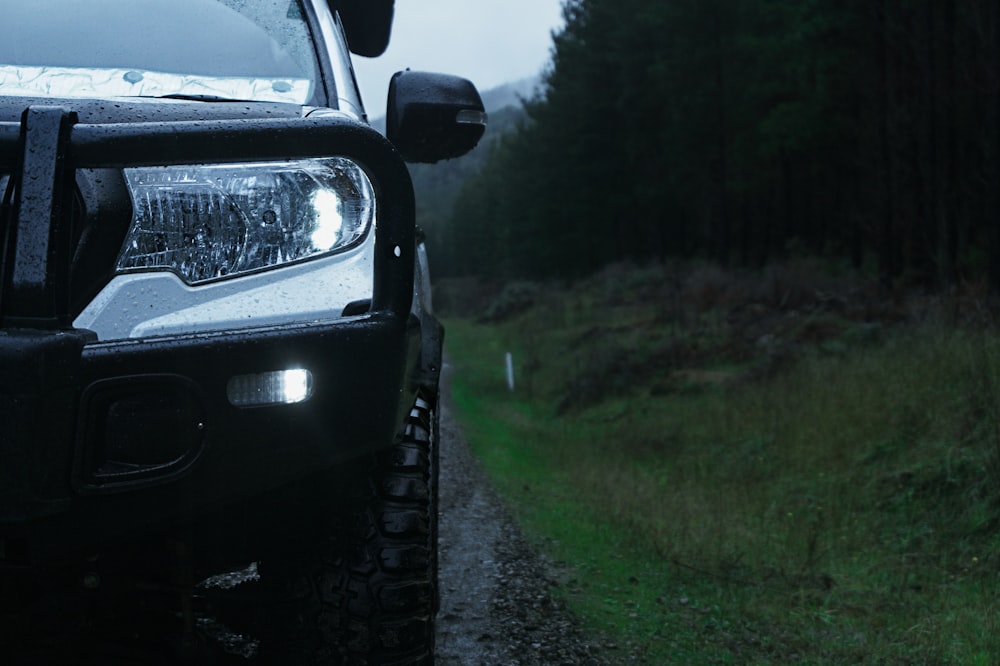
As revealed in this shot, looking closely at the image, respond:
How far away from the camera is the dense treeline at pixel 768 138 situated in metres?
20.5

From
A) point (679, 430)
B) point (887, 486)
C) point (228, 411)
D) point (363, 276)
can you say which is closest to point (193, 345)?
point (228, 411)

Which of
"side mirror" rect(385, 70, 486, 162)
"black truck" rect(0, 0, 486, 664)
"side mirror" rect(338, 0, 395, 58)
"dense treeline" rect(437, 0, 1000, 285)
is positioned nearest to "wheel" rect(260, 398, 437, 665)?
"black truck" rect(0, 0, 486, 664)

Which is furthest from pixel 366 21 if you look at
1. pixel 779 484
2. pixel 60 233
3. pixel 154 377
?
pixel 779 484

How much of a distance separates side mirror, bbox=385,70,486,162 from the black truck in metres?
0.50

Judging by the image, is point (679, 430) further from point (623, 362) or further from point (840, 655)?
point (840, 655)

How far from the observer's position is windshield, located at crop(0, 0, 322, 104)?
103 inches

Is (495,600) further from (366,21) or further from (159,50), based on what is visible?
(159,50)

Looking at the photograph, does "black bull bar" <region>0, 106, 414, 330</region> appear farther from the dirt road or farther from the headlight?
the dirt road

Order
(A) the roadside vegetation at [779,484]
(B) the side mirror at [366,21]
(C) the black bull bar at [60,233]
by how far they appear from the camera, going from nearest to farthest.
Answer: (C) the black bull bar at [60,233] < (B) the side mirror at [366,21] < (A) the roadside vegetation at [779,484]

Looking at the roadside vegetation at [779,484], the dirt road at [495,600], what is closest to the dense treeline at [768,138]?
the roadside vegetation at [779,484]

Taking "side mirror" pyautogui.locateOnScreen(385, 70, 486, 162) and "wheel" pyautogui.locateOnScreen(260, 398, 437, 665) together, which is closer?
"wheel" pyautogui.locateOnScreen(260, 398, 437, 665)

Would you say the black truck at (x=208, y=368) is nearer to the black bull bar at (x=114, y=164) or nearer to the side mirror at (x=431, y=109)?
the black bull bar at (x=114, y=164)

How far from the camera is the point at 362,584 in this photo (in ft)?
7.47

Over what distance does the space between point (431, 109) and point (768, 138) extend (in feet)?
97.1
